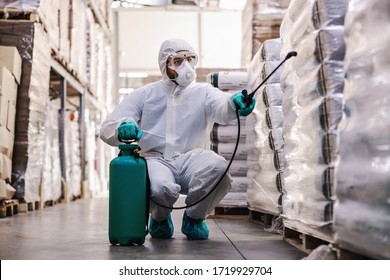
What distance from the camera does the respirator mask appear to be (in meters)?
3.55

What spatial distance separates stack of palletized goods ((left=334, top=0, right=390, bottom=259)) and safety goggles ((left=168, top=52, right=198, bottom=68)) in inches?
65.0

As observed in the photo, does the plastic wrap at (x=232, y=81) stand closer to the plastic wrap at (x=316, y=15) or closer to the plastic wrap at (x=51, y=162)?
the plastic wrap at (x=316, y=15)

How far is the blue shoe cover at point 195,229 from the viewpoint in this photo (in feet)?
11.3

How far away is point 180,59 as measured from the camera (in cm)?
361

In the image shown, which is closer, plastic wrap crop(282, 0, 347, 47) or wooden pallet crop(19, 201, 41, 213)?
plastic wrap crop(282, 0, 347, 47)

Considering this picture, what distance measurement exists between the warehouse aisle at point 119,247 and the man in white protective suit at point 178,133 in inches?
6.6

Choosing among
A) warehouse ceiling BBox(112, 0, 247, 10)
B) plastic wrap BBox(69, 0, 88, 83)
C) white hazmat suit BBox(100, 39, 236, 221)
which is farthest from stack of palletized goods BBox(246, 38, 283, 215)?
warehouse ceiling BBox(112, 0, 247, 10)

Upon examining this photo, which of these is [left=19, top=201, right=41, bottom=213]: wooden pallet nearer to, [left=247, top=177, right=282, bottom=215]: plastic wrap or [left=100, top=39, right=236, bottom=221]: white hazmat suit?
[left=247, top=177, right=282, bottom=215]: plastic wrap

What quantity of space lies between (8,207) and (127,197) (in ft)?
9.07

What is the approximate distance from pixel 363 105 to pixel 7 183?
4.24 meters

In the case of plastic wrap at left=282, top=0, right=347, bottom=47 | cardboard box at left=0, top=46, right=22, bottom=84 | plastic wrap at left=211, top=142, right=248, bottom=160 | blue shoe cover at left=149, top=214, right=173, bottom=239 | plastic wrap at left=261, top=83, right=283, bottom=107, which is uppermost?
cardboard box at left=0, top=46, right=22, bottom=84

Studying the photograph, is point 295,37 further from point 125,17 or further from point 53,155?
point 125,17

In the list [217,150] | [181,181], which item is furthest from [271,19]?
[181,181]

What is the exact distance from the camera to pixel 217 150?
5.08 meters
